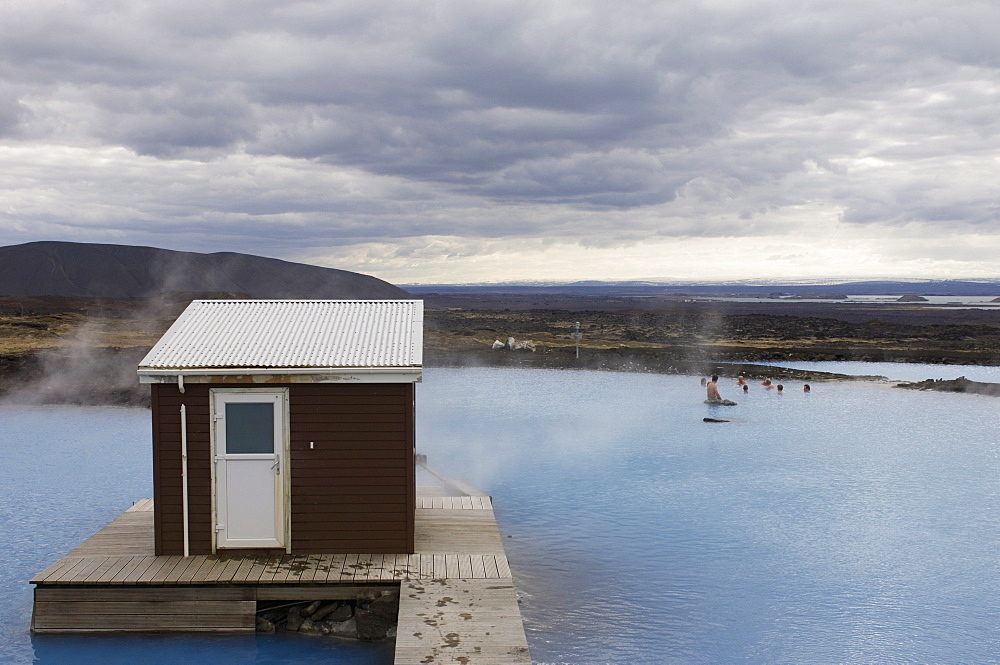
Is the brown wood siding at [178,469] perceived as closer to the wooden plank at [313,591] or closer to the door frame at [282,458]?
the door frame at [282,458]

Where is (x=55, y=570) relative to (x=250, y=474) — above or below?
below

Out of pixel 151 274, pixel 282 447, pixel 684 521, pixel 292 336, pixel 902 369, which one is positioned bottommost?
→ pixel 684 521

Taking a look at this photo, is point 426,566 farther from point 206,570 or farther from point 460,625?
point 206,570

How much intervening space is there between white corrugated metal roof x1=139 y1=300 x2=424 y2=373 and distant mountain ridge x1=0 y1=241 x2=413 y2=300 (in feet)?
376

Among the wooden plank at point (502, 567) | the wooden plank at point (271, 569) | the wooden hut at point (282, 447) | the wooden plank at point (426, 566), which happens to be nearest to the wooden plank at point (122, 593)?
the wooden plank at point (271, 569)

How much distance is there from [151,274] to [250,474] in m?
131

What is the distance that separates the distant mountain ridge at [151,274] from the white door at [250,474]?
11574cm

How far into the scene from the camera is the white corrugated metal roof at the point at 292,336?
955 cm

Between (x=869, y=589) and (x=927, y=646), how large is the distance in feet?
5.66

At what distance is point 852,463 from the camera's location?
19797mm

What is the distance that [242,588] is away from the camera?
9.19m

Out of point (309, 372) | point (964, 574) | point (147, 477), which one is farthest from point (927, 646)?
point (147, 477)

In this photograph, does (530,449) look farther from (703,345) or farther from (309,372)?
(703,345)

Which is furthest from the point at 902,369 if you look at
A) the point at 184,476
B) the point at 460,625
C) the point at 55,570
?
the point at 55,570
